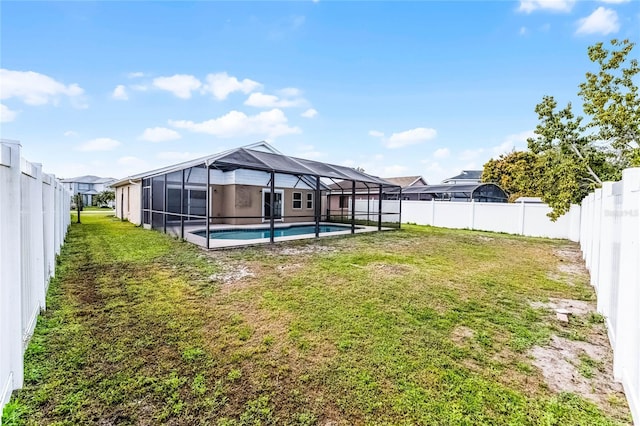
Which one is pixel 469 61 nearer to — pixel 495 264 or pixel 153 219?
pixel 495 264

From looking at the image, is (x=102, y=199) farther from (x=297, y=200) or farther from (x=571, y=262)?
(x=571, y=262)

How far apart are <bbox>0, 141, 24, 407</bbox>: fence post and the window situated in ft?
53.2

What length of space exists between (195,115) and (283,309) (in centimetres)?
1707

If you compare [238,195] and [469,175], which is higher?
[469,175]

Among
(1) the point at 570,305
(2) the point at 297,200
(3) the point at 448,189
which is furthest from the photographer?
(3) the point at 448,189

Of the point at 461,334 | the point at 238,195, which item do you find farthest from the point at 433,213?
the point at 461,334

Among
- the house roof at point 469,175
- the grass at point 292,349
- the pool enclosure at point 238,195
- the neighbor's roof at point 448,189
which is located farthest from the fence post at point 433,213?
the house roof at point 469,175

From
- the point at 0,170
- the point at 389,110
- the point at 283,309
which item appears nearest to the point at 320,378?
the point at 283,309

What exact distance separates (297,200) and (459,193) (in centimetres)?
1254

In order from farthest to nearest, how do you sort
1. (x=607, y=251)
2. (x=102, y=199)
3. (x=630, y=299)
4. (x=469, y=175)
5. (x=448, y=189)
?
(x=469, y=175) → (x=102, y=199) → (x=448, y=189) → (x=607, y=251) → (x=630, y=299)

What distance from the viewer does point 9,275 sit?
2.28 metres

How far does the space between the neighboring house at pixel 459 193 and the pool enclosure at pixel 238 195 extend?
202 inches

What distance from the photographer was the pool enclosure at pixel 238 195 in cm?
1072

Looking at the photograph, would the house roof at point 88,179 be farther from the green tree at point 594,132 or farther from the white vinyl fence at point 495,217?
the green tree at point 594,132
